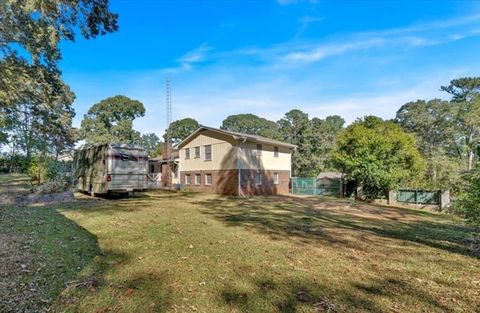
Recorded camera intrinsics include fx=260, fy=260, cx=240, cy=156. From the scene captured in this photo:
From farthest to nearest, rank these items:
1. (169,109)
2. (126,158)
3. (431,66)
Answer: (169,109), (126,158), (431,66)

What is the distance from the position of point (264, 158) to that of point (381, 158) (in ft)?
31.9

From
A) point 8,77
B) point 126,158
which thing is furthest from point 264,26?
point 8,77

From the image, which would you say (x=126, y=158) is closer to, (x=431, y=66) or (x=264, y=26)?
(x=264, y=26)

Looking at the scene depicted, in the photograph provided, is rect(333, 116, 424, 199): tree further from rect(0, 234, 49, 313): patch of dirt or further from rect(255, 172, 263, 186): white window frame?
rect(0, 234, 49, 313): patch of dirt

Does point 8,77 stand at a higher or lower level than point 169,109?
lower

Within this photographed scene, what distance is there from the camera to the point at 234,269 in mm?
4766

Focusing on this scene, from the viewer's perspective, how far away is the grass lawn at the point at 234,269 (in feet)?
11.7

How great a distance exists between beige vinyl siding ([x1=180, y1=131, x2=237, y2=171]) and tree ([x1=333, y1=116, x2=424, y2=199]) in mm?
9699

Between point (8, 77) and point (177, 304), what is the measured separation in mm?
13925

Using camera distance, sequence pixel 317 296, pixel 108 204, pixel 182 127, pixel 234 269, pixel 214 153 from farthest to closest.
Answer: pixel 182 127 < pixel 214 153 < pixel 108 204 < pixel 234 269 < pixel 317 296

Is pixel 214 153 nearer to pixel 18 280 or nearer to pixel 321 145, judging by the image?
pixel 18 280

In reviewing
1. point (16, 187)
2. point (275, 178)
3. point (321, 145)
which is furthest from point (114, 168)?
point (321, 145)

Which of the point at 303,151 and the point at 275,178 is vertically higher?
the point at 303,151

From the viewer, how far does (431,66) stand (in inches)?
564
